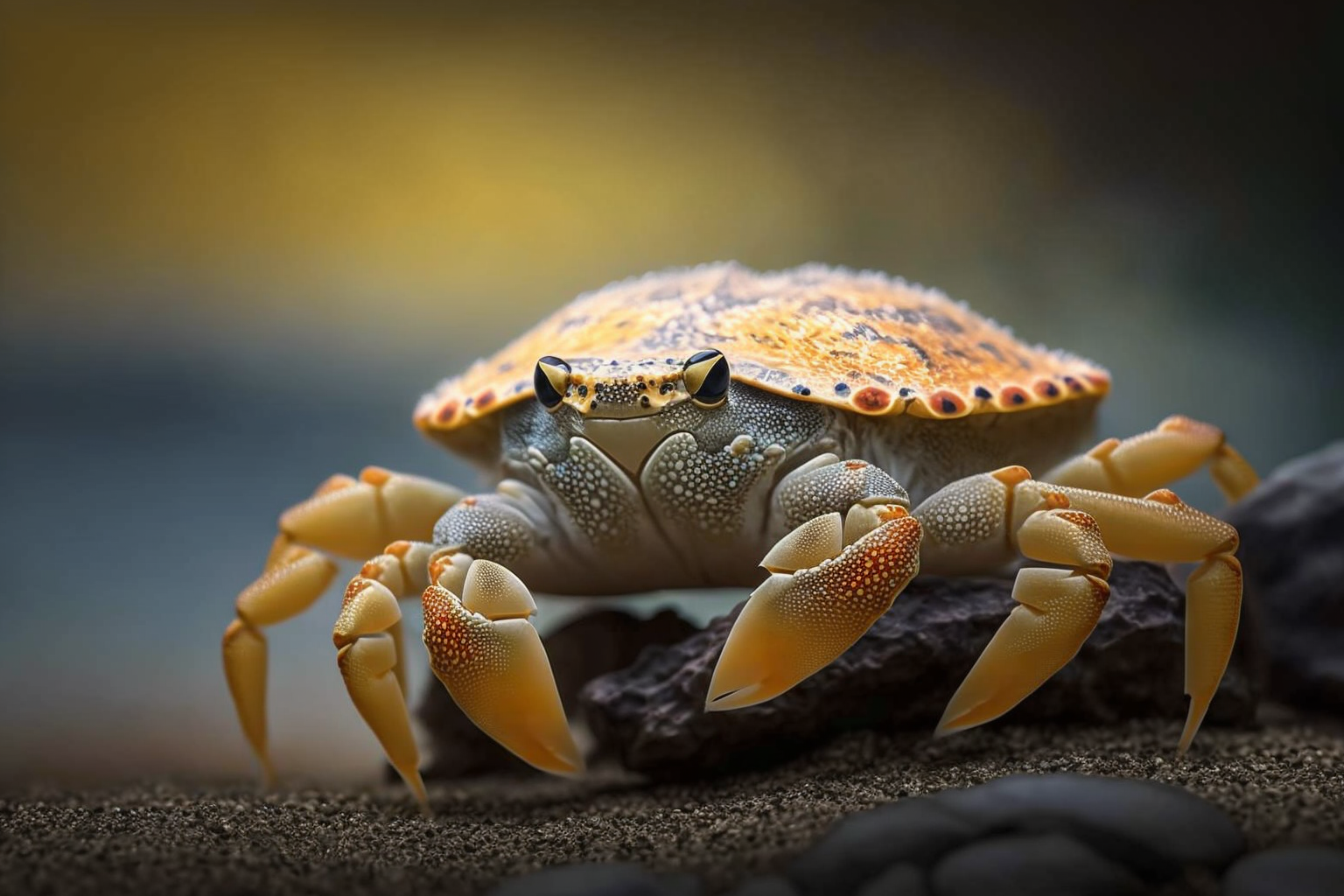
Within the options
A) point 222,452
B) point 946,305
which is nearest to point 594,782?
point 946,305

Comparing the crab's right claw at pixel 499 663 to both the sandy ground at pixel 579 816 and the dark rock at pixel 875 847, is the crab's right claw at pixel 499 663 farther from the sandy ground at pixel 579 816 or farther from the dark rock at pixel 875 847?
the dark rock at pixel 875 847

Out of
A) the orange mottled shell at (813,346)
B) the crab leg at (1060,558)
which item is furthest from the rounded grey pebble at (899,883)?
the orange mottled shell at (813,346)

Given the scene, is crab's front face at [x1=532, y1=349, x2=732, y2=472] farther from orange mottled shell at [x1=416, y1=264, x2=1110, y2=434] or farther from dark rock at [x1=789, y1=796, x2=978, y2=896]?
dark rock at [x1=789, y1=796, x2=978, y2=896]

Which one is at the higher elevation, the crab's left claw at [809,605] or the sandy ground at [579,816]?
the crab's left claw at [809,605]

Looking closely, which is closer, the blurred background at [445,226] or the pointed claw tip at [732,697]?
the pointed claw tip at [732,697]

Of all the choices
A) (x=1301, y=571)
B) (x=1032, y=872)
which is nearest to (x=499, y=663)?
(x=1032, y=872)

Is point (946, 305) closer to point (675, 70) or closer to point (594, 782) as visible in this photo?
point (675, 70)

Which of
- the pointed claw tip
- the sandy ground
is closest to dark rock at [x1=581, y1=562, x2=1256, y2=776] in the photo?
the sandy ground
